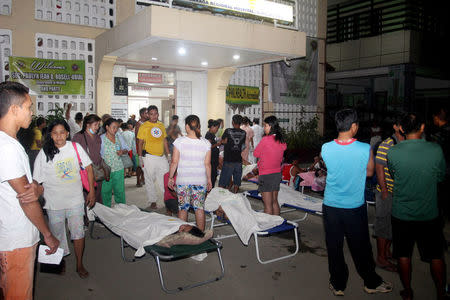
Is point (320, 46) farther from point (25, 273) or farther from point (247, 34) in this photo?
point (25, 273)

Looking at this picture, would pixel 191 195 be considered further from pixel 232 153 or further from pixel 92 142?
pixel 232 153

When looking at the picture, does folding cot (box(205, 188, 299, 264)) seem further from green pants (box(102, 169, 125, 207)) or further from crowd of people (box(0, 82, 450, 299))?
green pants (box(102, 169, 125, 207))

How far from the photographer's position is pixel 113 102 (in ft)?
37.6

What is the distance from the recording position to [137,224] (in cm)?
429

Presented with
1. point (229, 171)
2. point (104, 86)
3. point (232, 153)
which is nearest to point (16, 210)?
point (232, 153)

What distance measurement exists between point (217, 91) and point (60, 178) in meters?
9.87

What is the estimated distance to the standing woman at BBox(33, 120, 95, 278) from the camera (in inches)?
144

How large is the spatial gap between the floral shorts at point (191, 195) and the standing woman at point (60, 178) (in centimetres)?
135

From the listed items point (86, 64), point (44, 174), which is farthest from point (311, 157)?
point (44, 174)

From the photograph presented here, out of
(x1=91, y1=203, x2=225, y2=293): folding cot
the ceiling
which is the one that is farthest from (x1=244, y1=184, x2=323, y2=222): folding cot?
the ceiling

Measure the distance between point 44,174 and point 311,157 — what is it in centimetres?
1200

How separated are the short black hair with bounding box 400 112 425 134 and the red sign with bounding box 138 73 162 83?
1031 cm

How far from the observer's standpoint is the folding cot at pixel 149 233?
366 cm

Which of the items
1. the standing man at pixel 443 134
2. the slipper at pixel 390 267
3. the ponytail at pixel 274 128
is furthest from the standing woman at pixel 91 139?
the standing man at pixel 443 134
